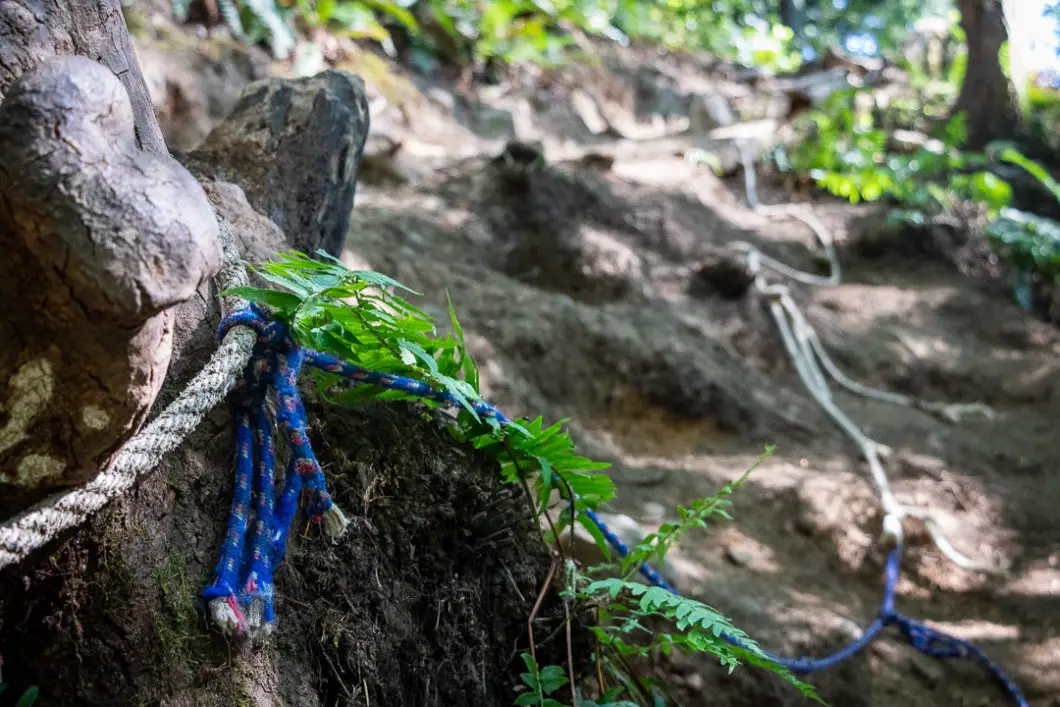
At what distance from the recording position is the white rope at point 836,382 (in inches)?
151

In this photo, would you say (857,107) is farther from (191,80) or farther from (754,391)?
(191,80)

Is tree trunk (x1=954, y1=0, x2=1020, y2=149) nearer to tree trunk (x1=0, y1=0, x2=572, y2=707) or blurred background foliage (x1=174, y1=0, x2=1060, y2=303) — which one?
blurred background foliage (x1=174, y1=0, x2=1060, y2=303)

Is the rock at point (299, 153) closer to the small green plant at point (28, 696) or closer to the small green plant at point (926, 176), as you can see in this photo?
the small green plant at point (28, 696)

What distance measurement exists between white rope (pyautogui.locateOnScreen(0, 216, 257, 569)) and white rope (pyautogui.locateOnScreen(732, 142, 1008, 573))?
3337mm

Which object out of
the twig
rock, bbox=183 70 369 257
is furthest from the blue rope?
rock, bbox=183 70 369 257

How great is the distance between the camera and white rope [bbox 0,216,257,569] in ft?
3.56

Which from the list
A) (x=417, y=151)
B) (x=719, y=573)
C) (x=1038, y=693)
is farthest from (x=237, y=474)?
(x=417, y=151)

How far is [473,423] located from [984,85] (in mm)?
10052

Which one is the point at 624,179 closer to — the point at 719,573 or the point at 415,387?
the point at 719,573

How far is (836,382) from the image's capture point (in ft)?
17.4

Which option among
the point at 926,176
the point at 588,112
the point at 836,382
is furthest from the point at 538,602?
the point at 588,112

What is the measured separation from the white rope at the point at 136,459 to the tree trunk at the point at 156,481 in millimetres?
26

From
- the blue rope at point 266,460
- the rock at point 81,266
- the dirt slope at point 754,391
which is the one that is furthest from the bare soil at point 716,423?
the rock at point 81,266

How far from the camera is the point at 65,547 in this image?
1.25 m
